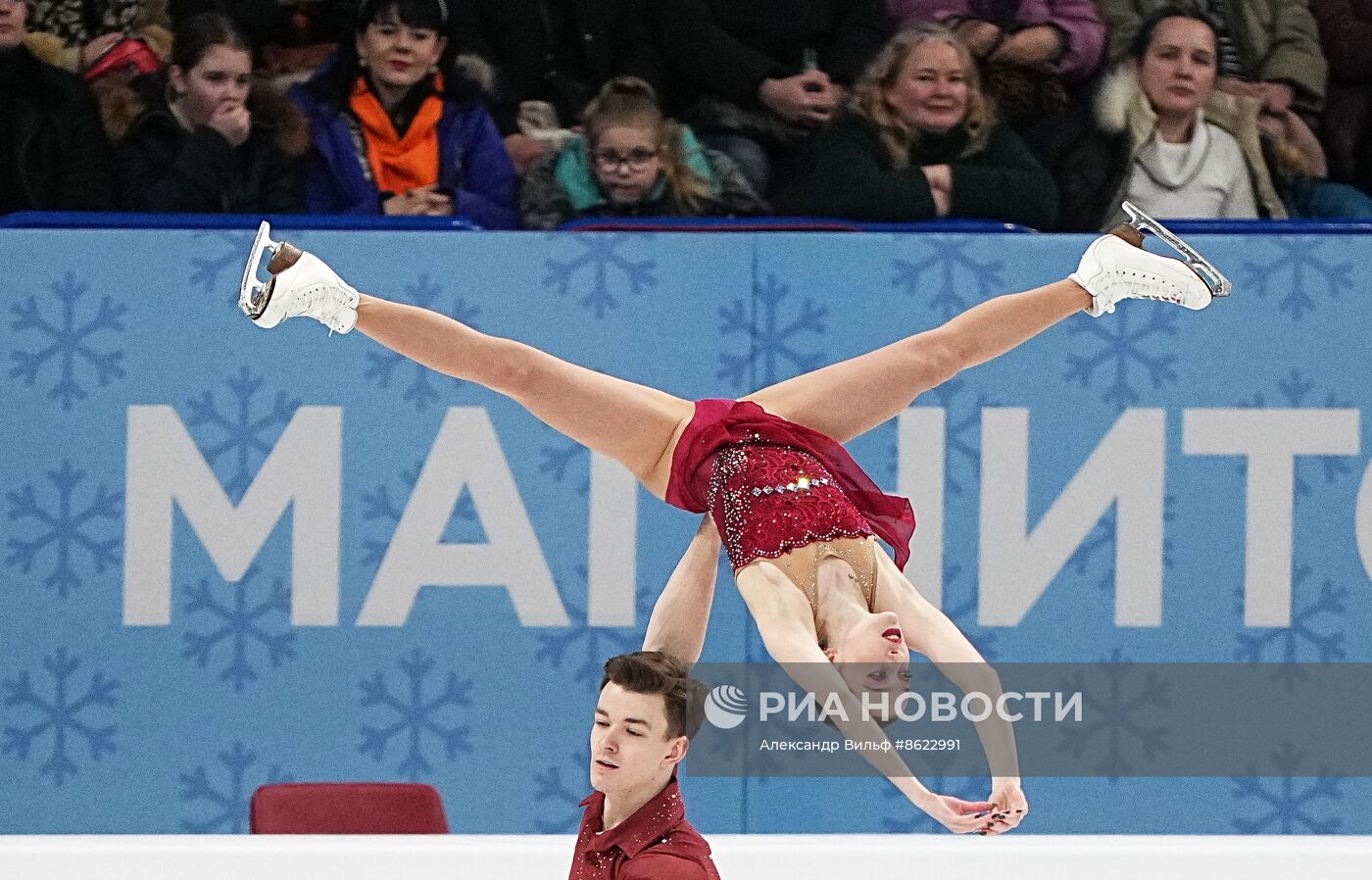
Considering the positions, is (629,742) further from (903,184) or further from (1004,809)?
(903,184)

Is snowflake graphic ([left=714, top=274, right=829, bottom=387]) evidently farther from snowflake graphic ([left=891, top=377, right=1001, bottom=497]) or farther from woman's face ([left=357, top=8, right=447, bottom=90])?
woman's face ([left=357, top=8, right=447, bottom=90])

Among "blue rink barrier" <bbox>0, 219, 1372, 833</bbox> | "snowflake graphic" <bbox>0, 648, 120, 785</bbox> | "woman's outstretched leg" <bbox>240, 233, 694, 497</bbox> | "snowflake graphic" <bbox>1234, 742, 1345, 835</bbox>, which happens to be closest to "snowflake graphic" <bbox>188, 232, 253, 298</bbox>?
"blue rink barrier" <bbox>0, 219, 1372, 833</bbox>

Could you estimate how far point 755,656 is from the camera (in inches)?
202

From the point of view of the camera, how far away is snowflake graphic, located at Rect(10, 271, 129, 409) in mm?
5098

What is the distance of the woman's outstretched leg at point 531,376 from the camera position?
142 inches

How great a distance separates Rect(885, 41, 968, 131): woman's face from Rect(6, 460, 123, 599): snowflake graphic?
2.70 m

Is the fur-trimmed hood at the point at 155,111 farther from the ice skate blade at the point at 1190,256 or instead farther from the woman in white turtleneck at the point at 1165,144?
the ice skate blade at the point at 1190,256

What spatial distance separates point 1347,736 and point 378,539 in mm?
2933

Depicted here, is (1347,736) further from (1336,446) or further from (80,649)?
(80,649)

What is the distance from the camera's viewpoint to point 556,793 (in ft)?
17.0

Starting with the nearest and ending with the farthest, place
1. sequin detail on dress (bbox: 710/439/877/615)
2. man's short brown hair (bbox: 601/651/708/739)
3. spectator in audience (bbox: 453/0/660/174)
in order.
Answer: man's short brown hair (bbox: 601/651/708/739) < sequin detail on dress (bbox: 710/439/877/615) < spectator in audience (bbox: 453/0/660/174)

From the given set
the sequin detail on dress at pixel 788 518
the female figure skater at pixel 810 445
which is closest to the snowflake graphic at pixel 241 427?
the female figure skater at pixel 810 445

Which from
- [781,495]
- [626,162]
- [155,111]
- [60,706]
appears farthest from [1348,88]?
[60,706]

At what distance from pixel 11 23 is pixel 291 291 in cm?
243
